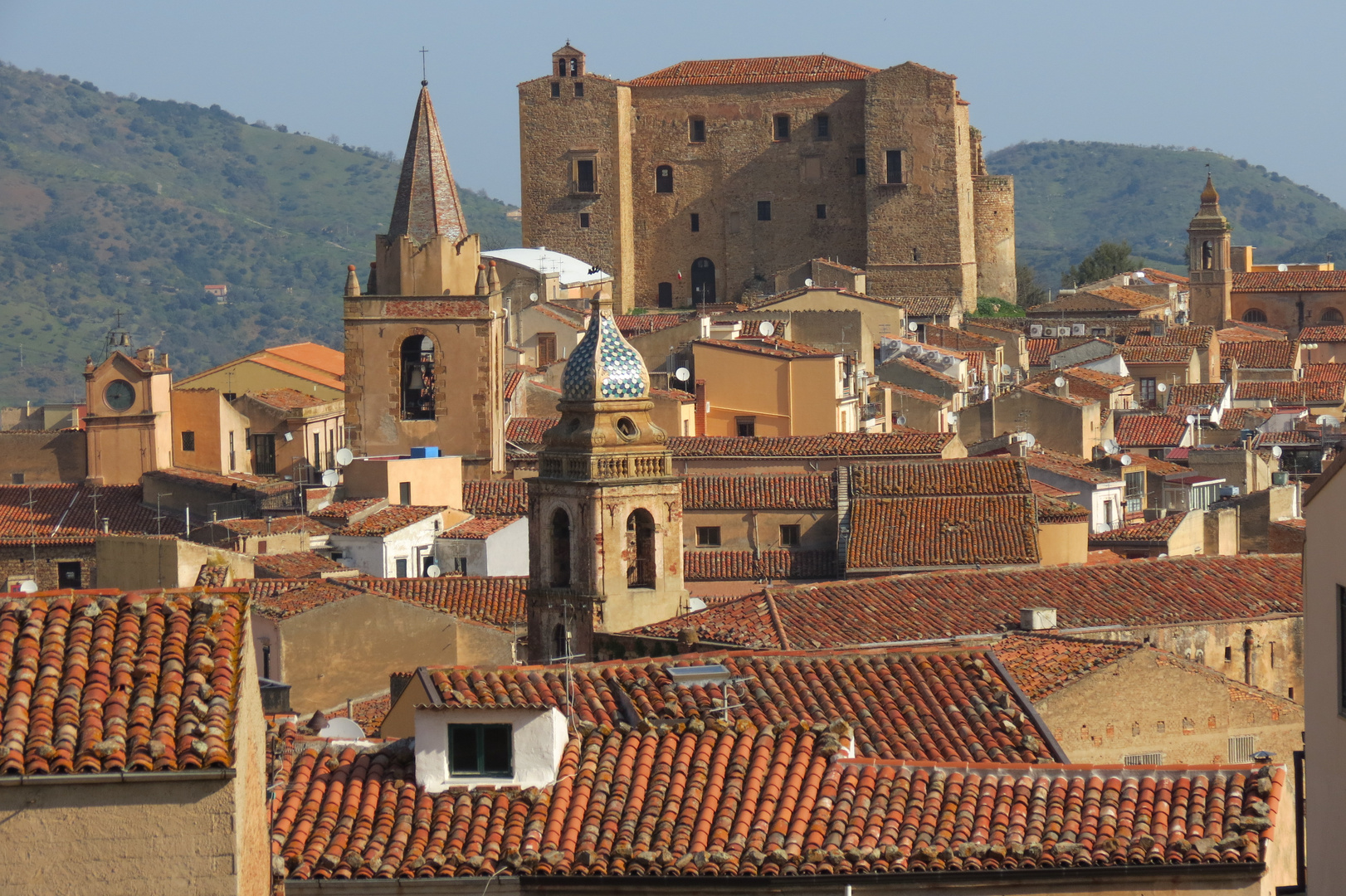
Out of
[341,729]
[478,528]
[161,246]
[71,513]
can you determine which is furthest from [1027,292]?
[161,246]

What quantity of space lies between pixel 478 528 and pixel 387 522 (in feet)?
4.00

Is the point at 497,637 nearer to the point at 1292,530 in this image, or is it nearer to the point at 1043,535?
the point at 1043,535

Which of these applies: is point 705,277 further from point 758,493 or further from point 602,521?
point 602,521

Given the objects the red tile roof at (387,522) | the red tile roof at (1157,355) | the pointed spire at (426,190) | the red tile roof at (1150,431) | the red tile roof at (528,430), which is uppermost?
the pointed spire at (426,190)

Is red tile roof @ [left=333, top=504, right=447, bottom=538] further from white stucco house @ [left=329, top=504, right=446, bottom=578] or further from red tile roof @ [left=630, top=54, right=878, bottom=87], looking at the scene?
red tile roof @ [left=630, top=54, right=878, bottom=87]

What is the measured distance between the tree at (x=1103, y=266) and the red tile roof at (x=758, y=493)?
64.8 meters

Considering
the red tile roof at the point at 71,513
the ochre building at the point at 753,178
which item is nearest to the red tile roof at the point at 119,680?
the red tile roof at the point at 71,513

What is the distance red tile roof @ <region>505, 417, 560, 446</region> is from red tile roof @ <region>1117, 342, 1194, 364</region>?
2349 centimetres

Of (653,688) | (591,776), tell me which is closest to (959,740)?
(653,688)

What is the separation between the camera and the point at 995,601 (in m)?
24.2

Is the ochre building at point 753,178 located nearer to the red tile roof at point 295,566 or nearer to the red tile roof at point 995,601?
the red tile roof at point 295,566

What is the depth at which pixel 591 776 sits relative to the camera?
12625 millimetres

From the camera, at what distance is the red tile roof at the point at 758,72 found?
71.8 meters

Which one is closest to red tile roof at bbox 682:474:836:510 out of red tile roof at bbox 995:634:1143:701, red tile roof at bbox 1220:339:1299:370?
red tile roof at bbox 995:634:1143:701
